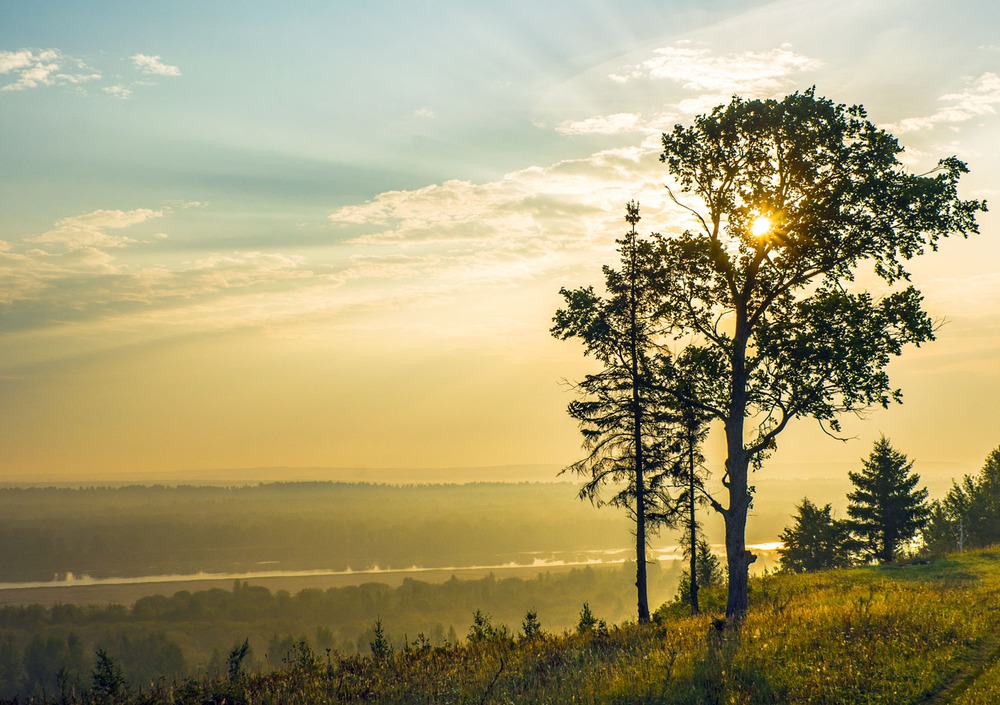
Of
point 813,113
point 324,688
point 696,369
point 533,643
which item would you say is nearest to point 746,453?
point 696,369

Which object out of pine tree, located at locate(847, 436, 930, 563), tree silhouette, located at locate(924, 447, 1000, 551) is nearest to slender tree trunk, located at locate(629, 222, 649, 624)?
pine tree, located at locate(847, 436, 930, 563)

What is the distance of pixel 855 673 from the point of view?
38.6 ft

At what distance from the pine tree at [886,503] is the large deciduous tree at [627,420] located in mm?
31389

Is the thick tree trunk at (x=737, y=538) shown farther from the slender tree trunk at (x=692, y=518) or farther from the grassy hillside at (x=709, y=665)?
the slender tree trunk at (x=692, y=518)

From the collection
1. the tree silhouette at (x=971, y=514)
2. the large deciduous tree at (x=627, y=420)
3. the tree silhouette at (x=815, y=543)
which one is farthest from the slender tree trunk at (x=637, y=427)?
the tree silhouette at (x=971, y=514)

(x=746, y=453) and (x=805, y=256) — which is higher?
(x=805, y=256)

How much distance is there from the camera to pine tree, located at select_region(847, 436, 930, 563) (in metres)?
52.0

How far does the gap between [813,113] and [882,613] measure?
41.5ft

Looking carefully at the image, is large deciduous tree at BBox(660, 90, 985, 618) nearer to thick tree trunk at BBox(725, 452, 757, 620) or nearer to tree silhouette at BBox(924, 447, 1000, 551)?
thick tree trunk at BBox(725, 452, 757, 620)

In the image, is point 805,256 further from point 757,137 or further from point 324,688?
point 324,688

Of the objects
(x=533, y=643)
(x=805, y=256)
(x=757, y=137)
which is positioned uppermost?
(x=757, y=137)

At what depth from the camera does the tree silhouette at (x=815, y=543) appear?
61531 millimetres

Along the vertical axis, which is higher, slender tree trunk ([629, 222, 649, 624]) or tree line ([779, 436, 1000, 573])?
slender tree trunk ([629, 222, 649, 624])

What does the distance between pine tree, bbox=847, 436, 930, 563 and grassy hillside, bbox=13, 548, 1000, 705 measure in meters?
34.6
